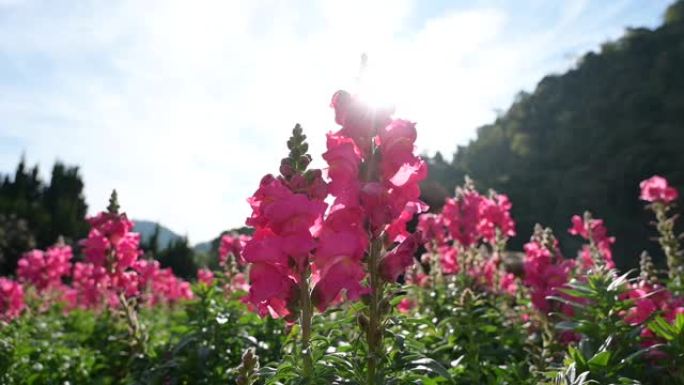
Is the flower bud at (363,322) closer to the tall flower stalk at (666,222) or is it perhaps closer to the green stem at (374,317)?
the green stem at (374,317)

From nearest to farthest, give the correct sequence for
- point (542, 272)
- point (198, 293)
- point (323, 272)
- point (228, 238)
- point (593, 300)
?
point (323, 272)
point (593, 300)
point (542, 272)
point (198, 293)
point (228, 238)

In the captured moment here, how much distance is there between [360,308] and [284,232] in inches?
17.8

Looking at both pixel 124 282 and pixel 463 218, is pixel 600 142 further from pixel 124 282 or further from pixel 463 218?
pixel 124 282

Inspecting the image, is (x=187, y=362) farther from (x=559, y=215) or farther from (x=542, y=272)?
(x=559, y=215)

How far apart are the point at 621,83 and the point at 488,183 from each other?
12.2 meters

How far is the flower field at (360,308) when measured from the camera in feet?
6.24

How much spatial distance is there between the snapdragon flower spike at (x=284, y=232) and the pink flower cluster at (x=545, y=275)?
224 cm

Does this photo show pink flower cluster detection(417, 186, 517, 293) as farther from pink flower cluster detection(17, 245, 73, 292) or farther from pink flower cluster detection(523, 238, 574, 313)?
pink flower cluster detection(17, 245, 73, 292)

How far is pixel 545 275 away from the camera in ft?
12.3

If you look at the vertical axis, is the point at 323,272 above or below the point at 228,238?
below

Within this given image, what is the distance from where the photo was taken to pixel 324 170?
208cm

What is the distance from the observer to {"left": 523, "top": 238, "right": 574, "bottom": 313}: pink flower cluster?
12.0 ft

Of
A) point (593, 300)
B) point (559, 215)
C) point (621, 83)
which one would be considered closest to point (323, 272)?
point (593, 300)

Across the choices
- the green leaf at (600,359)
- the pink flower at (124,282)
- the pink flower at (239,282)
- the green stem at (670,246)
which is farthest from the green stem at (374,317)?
the green stem at (670,246)
